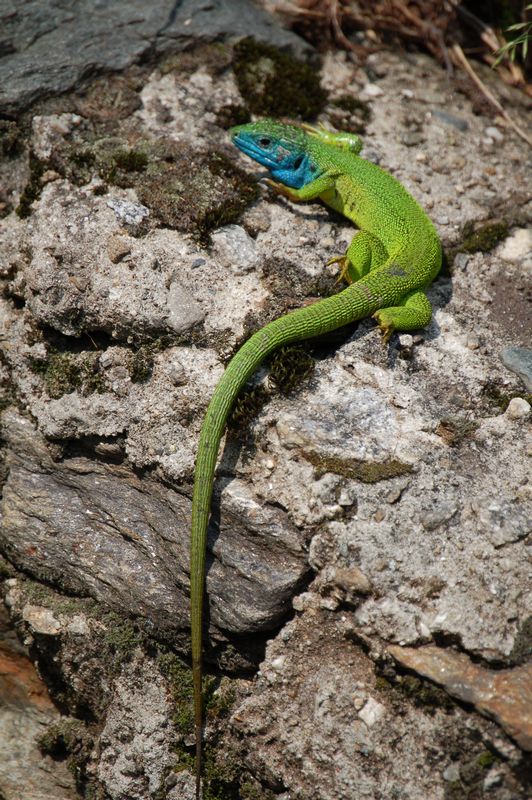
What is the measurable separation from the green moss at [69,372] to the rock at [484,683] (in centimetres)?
225

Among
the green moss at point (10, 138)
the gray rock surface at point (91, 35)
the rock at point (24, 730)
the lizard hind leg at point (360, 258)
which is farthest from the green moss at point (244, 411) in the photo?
the gray rock surface at point (91, 35)

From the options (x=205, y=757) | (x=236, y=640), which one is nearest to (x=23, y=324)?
(x=236, y=640)

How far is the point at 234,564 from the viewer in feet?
12.0

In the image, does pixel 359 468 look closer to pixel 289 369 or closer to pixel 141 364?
pixel 289 369

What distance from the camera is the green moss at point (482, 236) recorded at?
485 centimetres

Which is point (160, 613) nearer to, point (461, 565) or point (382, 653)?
point (382, 653)

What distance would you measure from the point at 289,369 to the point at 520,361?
1458 mm

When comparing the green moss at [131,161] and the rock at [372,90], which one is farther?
the rock at [372,90]

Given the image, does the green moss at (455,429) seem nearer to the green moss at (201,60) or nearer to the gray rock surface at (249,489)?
the gray rock surface at (249,489)

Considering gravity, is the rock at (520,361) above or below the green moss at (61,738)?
above

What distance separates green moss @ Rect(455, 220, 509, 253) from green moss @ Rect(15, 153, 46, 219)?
2888mm

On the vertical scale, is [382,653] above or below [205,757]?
above

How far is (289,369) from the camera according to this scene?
154 inches

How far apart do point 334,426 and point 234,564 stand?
3.00 ft
